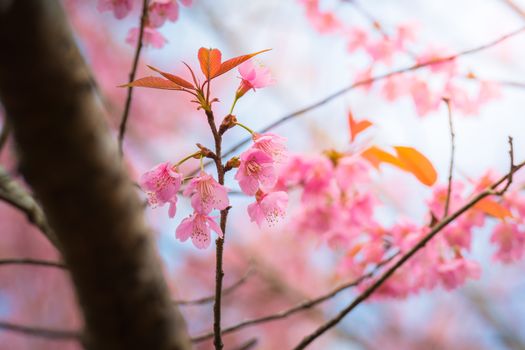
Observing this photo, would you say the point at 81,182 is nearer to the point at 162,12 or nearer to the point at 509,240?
the point at 162,12

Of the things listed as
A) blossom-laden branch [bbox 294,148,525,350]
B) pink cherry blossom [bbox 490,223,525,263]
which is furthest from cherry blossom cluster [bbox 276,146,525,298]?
blossom-laden branch [bbox 294,148,525,350]

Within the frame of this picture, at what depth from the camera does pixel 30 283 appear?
438 cm

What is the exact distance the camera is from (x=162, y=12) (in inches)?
40.9

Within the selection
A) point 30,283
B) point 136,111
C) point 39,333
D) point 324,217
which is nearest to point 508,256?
point 324,217

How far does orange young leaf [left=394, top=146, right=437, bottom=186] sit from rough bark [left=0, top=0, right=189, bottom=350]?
1.79 ft

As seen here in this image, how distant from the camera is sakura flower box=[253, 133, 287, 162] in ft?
2.26

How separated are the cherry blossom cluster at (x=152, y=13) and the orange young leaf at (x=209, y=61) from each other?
0.45 m

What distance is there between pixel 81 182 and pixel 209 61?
0.23 metres

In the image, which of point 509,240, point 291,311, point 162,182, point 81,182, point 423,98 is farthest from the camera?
point 423,98

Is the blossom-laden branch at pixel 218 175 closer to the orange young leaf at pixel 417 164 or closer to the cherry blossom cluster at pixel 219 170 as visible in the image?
the cherry blossom cluster at pixel 219 170

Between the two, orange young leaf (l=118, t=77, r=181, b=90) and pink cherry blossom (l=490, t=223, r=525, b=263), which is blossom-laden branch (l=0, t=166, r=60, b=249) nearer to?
orange young leaf (l=118, t=77, r=181, b=90)

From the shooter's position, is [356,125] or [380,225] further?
[380,225]

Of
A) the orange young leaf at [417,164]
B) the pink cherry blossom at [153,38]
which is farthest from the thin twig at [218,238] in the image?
the pink cherry blossom at [153,38]

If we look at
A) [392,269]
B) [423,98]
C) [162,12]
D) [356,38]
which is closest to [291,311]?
[392,269]
